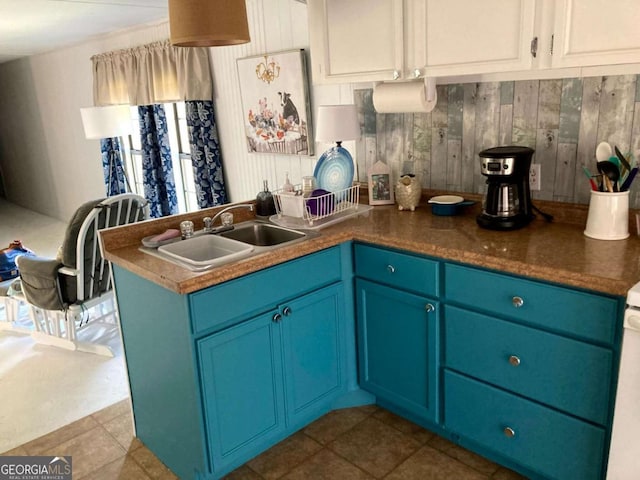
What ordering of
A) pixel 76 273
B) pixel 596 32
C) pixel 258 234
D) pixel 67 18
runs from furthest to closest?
pixel 67 18 < pixel 76 273 < pixel 258 234 < pixel 596 32

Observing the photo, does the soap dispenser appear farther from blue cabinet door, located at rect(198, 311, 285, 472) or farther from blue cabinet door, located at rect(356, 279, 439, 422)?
blue cabinet door, located at rect(198, 311, 285, 472)

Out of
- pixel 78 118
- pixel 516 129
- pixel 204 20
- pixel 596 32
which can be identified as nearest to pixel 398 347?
pixel 516 129

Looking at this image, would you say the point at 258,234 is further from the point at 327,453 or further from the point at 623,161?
the point at 623,161

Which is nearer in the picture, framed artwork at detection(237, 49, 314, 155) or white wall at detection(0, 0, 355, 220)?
framed artwork at detection(237, 49, 314, 155)

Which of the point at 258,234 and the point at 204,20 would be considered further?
the point at 258,234

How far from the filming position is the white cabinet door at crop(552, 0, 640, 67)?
1649 millimetres

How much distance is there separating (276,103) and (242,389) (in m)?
2.04

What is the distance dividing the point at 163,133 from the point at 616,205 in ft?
12.8

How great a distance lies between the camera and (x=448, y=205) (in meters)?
2.42

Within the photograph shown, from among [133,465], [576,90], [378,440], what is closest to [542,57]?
[576,90]

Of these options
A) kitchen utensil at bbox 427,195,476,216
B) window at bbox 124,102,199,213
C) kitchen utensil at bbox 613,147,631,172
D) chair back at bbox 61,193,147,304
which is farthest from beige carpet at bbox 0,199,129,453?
kitchen utensil at bbox 613,147,631,172

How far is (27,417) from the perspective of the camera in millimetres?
2695

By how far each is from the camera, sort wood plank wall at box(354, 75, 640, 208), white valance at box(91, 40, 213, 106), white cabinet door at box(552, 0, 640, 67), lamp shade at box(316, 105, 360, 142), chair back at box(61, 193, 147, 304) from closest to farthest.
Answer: white cabinet door at box(552, 0, 640, 67) → wood plank wall at box(354, 75, 640, 208) → lamp shade at box(316, 105, 360, 142) → chair back at box(61, 193, 147, 304) → white valance at box(91, 40, 213, 106)

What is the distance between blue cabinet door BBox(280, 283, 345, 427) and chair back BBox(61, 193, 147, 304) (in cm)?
146
